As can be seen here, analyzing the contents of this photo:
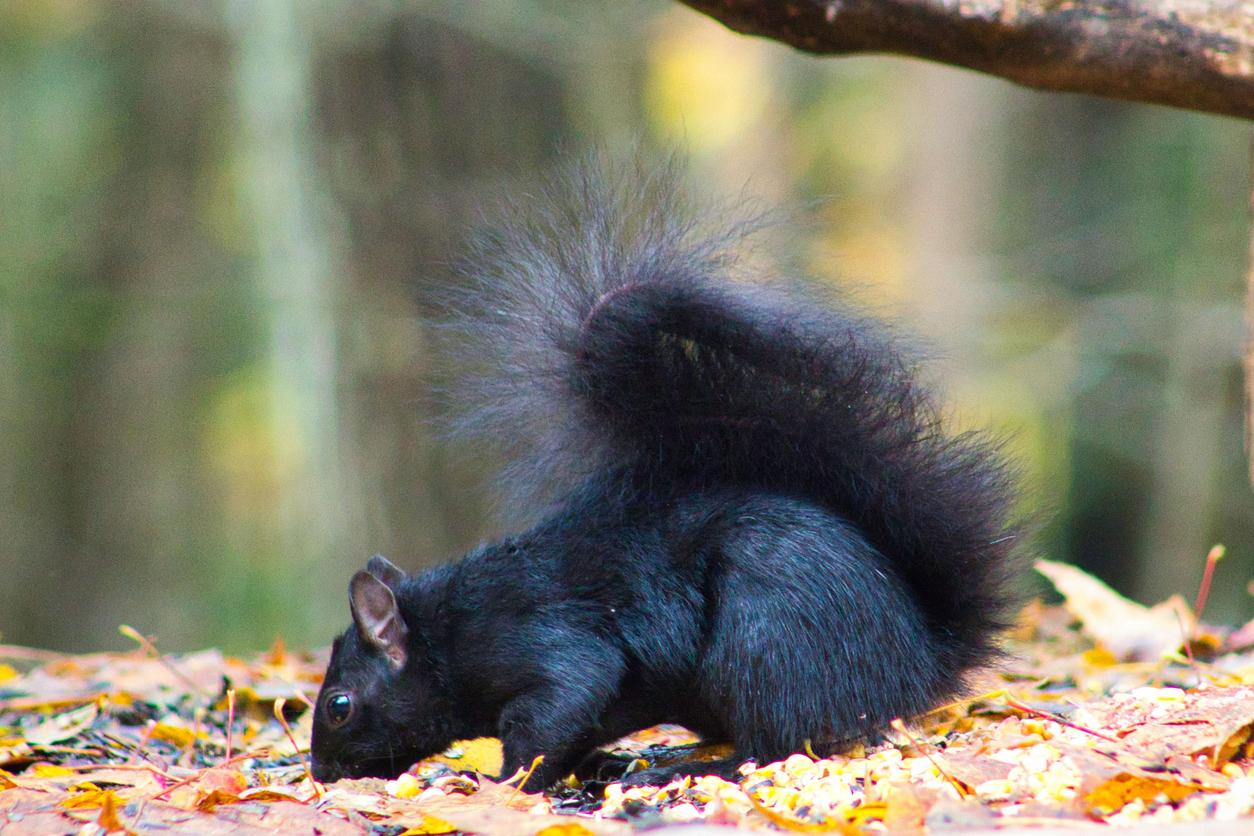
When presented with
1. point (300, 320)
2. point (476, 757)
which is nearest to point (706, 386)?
point (476, 757)

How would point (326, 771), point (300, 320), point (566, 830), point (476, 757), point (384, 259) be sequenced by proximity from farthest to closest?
point (384, 259), point (300, 320), point (476, 757), point (326, 771), point (566, 830)

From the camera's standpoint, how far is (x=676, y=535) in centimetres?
260

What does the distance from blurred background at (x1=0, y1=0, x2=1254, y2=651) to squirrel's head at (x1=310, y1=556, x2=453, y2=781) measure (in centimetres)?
317

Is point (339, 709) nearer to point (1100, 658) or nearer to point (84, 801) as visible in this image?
point (84, 801)

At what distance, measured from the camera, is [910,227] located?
756cm

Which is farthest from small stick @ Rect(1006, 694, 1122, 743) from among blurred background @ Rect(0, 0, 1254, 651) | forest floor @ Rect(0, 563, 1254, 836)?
blurred background @ Rect(0, 0, 1254, 651)

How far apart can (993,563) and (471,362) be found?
1.16 m

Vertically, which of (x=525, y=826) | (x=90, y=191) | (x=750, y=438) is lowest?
(x=525, y=826)

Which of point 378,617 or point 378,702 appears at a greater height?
point 378,617

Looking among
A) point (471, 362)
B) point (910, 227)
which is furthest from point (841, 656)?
point (910, 227)

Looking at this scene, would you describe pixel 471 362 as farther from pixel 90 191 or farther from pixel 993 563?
pixel 90 191

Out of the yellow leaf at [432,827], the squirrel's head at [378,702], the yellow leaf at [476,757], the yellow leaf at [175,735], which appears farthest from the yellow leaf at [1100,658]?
the yellow leaf at [175,735]

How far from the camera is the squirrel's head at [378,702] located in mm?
2729

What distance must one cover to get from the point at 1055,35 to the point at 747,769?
→ 5.03 feet
